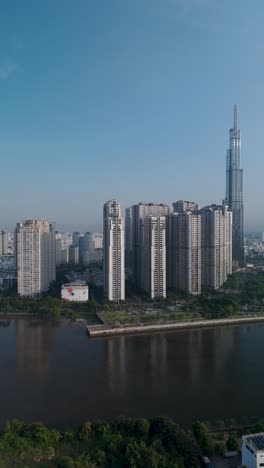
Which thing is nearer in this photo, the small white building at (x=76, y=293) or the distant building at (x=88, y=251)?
the small white building at (x=76, y=293)

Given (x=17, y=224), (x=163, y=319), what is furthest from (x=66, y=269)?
(x=163, y=319)

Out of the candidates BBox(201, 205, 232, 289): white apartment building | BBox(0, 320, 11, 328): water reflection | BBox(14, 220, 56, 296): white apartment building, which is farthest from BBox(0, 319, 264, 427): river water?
BBox(201, 205, 232, 289): white apartment building

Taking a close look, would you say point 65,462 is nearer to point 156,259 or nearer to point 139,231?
point 156,259

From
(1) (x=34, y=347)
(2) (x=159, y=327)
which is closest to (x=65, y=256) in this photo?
(2) (x=159, y=327)

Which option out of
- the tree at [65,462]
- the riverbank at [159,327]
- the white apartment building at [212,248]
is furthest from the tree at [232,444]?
the white apartment building at [212,248]

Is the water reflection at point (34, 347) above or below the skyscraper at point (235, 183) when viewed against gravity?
below

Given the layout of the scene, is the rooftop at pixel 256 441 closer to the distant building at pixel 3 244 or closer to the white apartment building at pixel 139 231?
Result: the white apartment building at pixel 139 231
